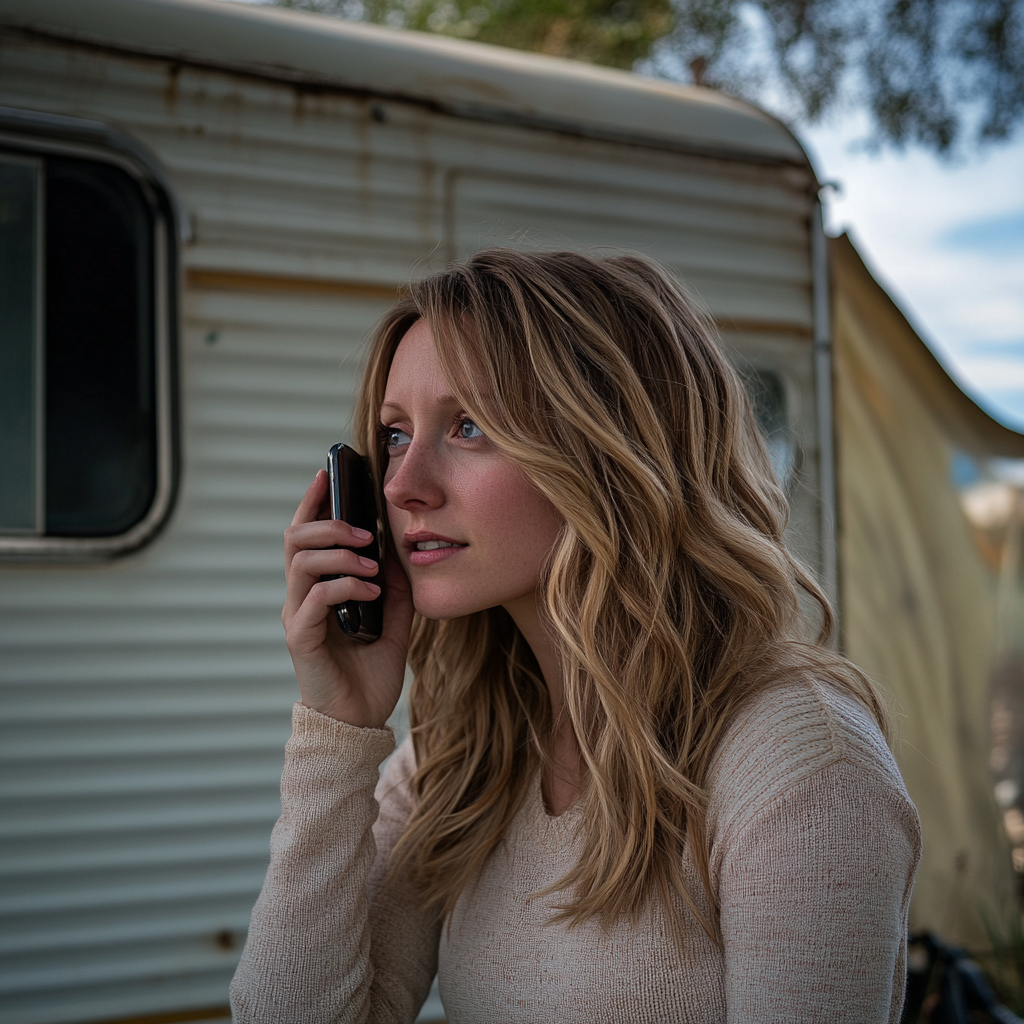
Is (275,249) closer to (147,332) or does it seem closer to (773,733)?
(147,332)

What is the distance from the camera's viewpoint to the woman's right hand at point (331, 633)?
1704 millimetres

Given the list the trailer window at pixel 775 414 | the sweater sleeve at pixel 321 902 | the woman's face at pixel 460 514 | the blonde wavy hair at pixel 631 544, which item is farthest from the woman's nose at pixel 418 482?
the trailer window at pixel 775 414

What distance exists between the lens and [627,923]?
140 centimetres

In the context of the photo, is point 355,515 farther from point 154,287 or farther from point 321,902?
point 154,287

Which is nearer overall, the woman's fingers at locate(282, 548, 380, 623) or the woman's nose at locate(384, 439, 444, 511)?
the woman's nose at locate(384, 439, 444, 511)

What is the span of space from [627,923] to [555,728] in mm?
388

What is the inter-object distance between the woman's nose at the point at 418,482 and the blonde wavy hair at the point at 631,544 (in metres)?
0.11

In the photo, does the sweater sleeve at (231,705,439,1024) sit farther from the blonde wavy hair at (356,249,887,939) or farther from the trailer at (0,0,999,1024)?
the trailer at (0,0,999,1024)

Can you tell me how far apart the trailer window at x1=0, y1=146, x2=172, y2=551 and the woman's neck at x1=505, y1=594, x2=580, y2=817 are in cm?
120

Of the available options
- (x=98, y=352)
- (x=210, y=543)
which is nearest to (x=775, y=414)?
(x=210, y=543)

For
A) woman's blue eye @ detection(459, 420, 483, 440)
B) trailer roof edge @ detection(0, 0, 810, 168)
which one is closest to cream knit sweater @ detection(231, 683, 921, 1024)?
woman's blue eye @ detection(459, 420, 483, 440)

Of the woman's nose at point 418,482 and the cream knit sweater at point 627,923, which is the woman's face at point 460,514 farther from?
the cream knit sweater at point 627,923

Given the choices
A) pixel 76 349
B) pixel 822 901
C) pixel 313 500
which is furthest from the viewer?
pixel 76 349

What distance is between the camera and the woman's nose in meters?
1.55
